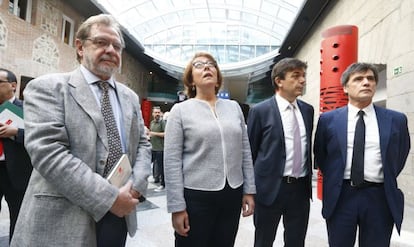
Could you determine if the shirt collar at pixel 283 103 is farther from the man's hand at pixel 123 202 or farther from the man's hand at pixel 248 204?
the man's hand at pixel 123 202

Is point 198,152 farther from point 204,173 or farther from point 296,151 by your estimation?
point 296,151

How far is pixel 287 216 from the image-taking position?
2.03 metres

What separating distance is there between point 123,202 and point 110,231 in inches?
7.3

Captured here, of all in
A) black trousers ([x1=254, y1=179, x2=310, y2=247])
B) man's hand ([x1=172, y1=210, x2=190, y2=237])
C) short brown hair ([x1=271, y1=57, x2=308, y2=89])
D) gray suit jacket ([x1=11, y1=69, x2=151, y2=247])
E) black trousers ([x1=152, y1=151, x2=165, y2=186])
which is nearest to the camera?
gray suit jacket ([x1=11, y1=69, x2=151, y2=247])

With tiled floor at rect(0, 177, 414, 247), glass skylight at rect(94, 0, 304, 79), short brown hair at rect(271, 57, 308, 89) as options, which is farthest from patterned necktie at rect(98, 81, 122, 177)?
glass skylight at rect(94, 0, 304, 79)

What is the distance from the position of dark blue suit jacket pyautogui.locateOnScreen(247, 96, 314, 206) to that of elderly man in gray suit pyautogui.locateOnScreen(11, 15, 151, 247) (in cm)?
96

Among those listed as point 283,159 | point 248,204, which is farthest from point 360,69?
point 248,204

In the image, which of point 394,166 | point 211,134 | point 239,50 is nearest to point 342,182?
point 394,166

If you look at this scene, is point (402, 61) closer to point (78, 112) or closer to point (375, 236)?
point (375, 236)

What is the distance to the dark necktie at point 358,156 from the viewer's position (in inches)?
70.8

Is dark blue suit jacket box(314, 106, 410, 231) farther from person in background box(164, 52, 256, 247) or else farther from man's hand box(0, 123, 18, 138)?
man's hand box(0, 123, 18, 138)

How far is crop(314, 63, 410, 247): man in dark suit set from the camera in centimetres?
177

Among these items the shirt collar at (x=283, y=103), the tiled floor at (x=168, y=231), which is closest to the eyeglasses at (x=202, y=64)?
the shirt collar at (x=283, y=103)

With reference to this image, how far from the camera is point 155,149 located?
6094mm
